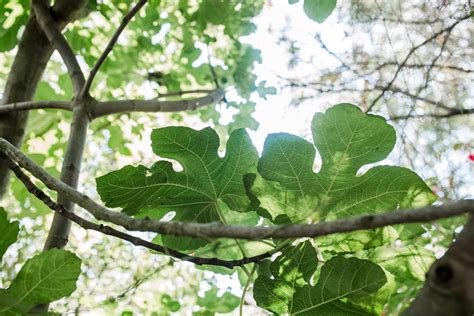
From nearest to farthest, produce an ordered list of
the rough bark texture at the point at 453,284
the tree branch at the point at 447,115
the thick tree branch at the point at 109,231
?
the rough bark texture at the point at 453,284
the thick tree branch at the point at 109,231
the tree branch at the point at 447,115

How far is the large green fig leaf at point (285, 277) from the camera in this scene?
119 cm

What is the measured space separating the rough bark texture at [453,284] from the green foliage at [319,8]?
1.25 metres

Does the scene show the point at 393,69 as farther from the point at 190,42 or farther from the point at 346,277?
the point at 346,277

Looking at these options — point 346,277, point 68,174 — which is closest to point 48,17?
point 68,174

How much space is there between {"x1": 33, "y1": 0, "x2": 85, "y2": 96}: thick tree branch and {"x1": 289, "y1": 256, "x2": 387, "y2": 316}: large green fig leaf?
1.19 m

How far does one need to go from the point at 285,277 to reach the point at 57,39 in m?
1.33

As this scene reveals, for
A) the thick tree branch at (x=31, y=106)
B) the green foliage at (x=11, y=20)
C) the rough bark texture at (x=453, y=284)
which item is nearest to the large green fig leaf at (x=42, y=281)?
the thick tree branch at (x=31, y=106)

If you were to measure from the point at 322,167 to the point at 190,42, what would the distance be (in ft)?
7.69

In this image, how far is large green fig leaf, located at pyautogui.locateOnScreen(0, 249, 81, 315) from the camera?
3.78 ft

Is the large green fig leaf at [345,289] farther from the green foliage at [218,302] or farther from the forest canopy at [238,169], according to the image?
the green foliage at [218,302]

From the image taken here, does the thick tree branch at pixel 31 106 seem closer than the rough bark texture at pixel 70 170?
No

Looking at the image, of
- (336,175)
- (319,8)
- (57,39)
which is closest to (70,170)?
(57,39)

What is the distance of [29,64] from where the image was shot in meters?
1.96

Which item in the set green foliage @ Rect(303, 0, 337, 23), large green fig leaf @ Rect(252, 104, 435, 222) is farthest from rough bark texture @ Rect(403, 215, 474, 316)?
green foliage @ Rect(303, 0, 337, 23)
